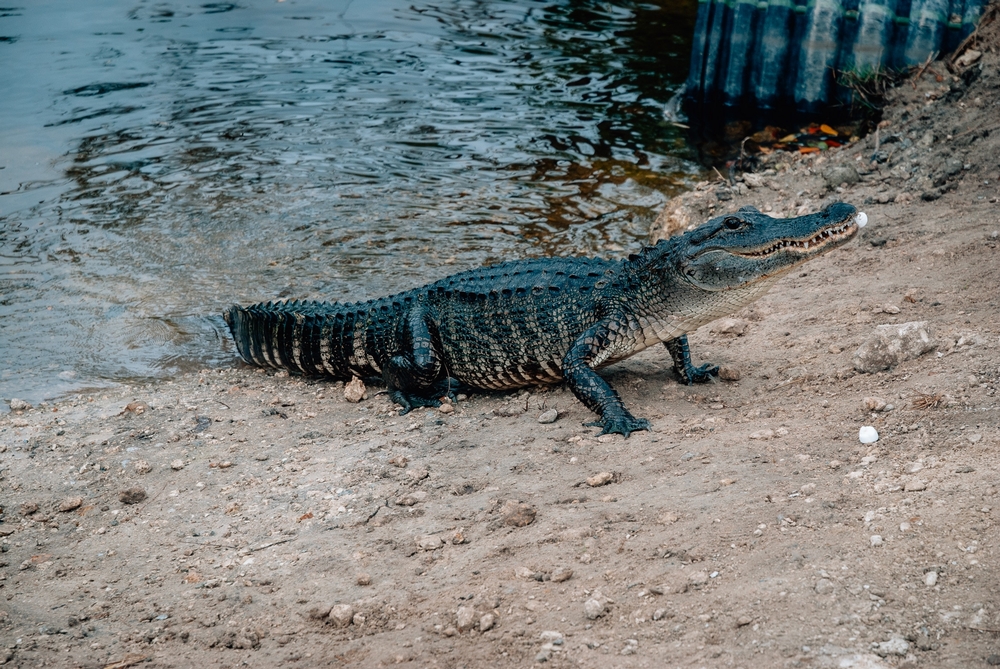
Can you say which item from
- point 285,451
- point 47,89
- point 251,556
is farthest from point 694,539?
point 47,89

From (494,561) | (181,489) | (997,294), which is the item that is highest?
(997,294)

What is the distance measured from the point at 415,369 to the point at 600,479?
1874mm

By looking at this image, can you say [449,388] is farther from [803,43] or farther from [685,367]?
[803,43]

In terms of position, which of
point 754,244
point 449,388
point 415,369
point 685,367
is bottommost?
point 449,388

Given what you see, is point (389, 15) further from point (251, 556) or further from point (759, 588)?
point (759, 588)

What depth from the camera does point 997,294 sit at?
15.5ft

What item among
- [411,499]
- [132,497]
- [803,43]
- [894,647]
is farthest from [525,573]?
[803,43]

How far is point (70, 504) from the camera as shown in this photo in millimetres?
4246

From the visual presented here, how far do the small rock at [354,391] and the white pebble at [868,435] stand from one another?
122 inches

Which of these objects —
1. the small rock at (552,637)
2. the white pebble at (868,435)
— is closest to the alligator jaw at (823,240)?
the white pebble at (868,435)

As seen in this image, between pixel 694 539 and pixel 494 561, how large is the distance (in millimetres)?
761

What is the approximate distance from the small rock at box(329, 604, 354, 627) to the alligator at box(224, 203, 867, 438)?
1.72 metres

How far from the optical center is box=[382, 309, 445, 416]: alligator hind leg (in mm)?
5391

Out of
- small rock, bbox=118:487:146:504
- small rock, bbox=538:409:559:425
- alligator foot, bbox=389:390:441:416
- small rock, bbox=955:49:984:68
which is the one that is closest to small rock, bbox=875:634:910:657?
small rock, bbox=538:409:559:425
